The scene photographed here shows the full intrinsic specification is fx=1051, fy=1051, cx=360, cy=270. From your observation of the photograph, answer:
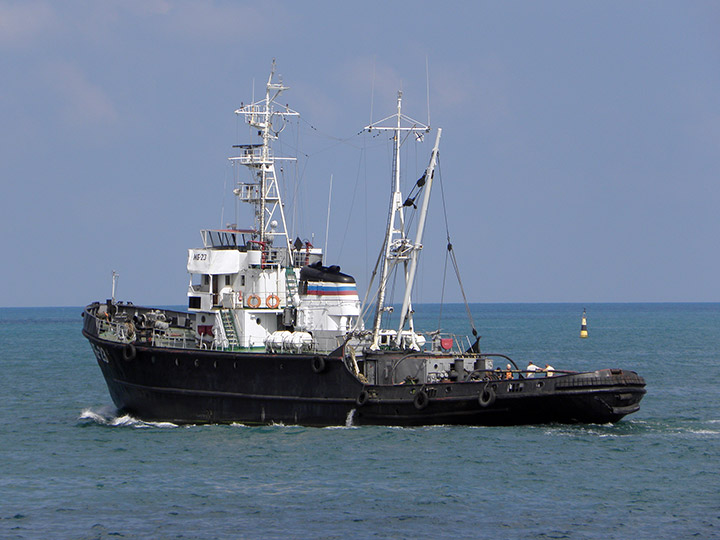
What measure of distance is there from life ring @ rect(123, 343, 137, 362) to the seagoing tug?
31mm

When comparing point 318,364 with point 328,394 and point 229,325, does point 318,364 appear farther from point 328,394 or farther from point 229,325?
point 229,325

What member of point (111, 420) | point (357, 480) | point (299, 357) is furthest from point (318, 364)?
point (111, 420)

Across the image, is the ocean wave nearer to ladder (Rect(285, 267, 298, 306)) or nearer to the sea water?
the sea water

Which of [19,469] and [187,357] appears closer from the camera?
[19,469]

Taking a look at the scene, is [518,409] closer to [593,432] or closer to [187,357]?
[593,432]

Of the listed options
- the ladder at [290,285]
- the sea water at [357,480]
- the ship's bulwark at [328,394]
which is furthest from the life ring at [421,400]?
the ladder at [290,285]

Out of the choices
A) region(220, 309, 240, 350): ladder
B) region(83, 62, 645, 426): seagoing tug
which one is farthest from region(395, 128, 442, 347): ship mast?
region(220, 309, 240, 350): ladder

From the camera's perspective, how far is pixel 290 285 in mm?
33688

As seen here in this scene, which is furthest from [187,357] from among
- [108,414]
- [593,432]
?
[593,432]

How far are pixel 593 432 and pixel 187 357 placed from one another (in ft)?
39.4

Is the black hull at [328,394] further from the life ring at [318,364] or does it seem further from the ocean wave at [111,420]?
the ocean wave at [111,420]

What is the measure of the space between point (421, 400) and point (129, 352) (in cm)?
950

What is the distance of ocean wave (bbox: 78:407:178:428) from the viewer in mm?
Answer: 32531

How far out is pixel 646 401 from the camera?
40031 mm
